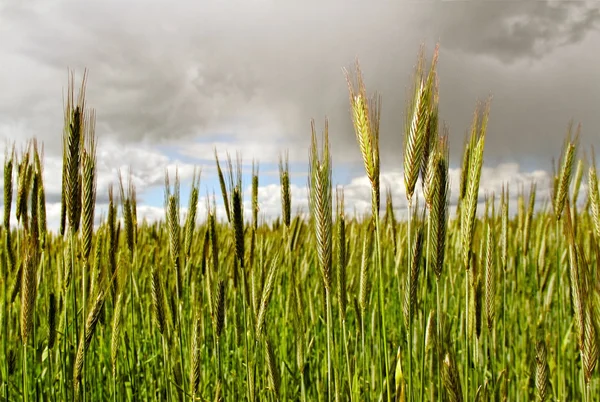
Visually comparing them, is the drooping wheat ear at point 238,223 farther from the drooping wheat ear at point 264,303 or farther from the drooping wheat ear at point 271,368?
the drooping wheat ear at point 271,368

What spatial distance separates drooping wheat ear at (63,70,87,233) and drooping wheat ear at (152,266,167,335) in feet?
1.59

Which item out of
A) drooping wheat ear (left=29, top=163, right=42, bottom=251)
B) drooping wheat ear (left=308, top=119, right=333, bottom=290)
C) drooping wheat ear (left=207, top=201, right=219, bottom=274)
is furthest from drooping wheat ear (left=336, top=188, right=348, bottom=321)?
drooping wheat ear (left=29, top=163, right=42, bottom=251)

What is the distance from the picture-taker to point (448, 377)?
1313 mm

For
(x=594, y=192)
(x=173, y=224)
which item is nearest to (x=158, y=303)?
(x=173, y=224)

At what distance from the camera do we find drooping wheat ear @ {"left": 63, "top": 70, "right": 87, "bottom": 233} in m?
1.48

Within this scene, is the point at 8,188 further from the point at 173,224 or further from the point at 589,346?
the point at 589,346

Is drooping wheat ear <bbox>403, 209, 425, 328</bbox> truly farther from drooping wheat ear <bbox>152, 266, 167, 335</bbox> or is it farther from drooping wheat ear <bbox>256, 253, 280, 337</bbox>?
drooping wheat ear <bbox>152, 266, 167, 335</bbox>

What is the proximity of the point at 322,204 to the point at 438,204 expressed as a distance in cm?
34

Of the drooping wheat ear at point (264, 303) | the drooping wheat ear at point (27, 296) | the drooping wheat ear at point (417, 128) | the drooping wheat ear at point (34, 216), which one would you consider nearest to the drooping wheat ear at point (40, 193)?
the drooping wheat ear at point (34, 216)

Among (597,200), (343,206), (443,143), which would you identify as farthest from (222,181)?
(597,200)

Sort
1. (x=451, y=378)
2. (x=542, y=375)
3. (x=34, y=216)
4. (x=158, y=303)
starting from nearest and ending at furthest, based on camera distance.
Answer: (x=451, y=378) → (x=542, y=375) → (x=158, y=303) → (x=34, y=216)

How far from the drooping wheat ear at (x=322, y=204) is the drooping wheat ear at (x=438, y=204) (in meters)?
0.30

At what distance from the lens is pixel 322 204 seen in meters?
1.60

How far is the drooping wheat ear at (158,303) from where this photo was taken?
1.91 metres
